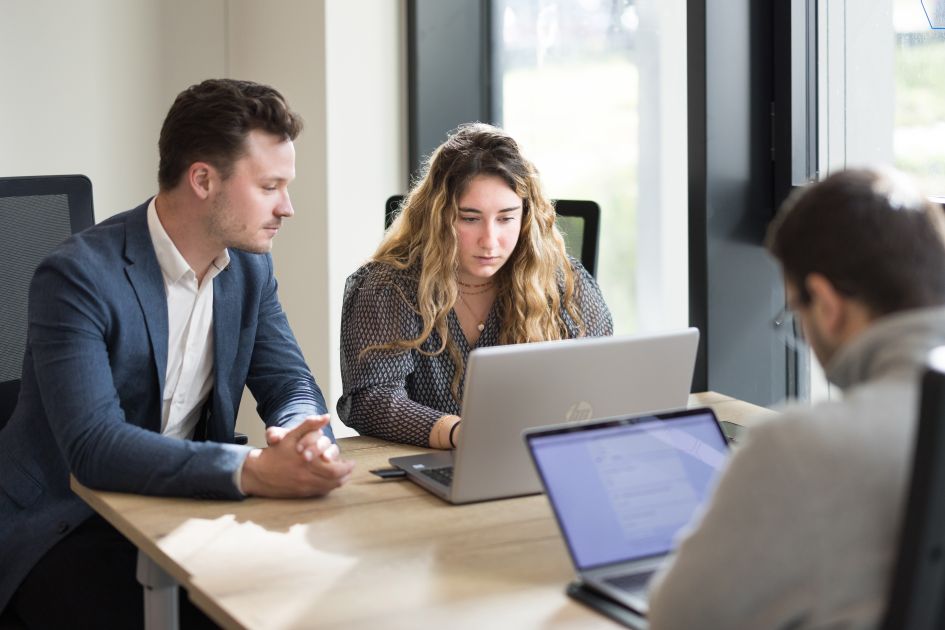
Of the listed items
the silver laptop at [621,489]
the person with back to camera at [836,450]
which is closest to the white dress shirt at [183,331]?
the silver laptop at [621,489]

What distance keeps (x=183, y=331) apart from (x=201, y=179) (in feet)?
0.85

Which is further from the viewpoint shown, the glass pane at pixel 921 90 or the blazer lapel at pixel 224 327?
the glass pane at pixel 921 90

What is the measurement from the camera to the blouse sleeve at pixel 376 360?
6.75 feet

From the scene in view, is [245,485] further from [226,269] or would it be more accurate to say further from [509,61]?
[509,61]

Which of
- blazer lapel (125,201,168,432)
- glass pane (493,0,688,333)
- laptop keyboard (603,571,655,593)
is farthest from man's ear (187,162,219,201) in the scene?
glass pane (493,0,688,333)

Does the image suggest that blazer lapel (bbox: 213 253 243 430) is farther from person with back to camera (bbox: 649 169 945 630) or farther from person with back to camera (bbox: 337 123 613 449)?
person with back to camera (bbox: 649 169 945 630)

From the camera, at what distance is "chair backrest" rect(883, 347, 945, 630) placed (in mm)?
891

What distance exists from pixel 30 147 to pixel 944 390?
3.24 m

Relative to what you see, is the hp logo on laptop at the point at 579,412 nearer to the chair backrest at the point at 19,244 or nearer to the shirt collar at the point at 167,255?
the shirt collar at the point at 167,255

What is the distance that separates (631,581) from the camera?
1.33 meters

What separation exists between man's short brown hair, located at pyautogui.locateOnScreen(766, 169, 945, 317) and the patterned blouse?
114 cm

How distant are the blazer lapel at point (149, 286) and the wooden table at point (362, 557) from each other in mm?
260

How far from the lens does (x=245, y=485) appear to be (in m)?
1.67

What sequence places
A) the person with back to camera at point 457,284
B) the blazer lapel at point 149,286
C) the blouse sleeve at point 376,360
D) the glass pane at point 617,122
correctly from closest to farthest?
the blazer lapel at point 149,286 < the blouse sleeve at point 376,360 < the person with back to camera at point 457,284 < the glass pane at point 617,122
